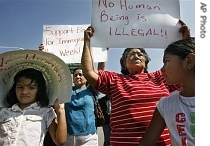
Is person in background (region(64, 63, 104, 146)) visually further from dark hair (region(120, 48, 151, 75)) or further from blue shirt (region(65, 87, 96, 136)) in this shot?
dark hair (region(120, 48, 151, 75))

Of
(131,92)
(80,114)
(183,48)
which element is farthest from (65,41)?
(183,48)

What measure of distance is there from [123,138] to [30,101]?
69 centimetres

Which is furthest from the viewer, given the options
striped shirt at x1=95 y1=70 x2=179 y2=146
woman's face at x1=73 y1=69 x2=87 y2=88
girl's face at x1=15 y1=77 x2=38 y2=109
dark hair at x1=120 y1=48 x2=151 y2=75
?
woman's face at x1=73 y1=69 x2=87 y2=88

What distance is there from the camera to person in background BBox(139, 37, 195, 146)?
5.44 ft

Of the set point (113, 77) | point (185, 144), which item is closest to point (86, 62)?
point (113, 77)

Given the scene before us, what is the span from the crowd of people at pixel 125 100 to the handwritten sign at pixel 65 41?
1370 mm

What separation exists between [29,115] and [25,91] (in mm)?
171

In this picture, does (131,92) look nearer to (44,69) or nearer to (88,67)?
(88,67)

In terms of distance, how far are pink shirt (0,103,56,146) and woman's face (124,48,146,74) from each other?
603mm

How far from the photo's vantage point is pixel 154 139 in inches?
70.6

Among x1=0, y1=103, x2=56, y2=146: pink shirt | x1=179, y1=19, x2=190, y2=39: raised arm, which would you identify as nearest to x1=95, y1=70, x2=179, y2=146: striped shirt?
x1=179, y1=19, x2=190, y2=39: raised arm

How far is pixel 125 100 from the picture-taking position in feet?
6.91
